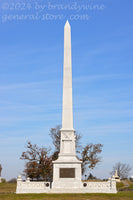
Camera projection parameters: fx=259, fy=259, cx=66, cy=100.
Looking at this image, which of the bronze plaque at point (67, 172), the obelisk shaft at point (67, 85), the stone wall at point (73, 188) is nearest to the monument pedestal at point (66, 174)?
the bronze plaque at point (67, 172)

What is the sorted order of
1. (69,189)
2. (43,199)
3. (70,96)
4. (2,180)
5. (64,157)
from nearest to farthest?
(43,199)
(69,189)
(64,157)
(70,96)
(2,180)

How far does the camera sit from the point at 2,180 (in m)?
53.9

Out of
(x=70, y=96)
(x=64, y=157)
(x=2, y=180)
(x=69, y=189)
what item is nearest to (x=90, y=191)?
(x=69, y=189)

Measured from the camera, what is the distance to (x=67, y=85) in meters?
29.0

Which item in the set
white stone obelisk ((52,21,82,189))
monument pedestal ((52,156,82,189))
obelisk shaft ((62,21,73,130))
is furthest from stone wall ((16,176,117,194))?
obelisk shaft ((62,21,73,130))

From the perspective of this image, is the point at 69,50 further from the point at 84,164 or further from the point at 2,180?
the point at 2,180

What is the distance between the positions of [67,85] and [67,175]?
31.8 ft

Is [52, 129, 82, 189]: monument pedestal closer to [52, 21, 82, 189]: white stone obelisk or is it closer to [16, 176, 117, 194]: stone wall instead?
[52, 21, 82, 189]: white stone obelisk

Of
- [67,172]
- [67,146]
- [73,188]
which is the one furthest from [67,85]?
[73,188]

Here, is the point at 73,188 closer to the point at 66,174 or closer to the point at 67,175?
the point at 67,175

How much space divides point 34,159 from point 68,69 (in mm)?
16544

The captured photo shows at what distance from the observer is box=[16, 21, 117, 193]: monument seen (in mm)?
25547

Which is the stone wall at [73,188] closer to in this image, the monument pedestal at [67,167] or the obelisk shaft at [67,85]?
the monument pedestal at [67,167]

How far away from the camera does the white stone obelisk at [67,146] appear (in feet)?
84.4
